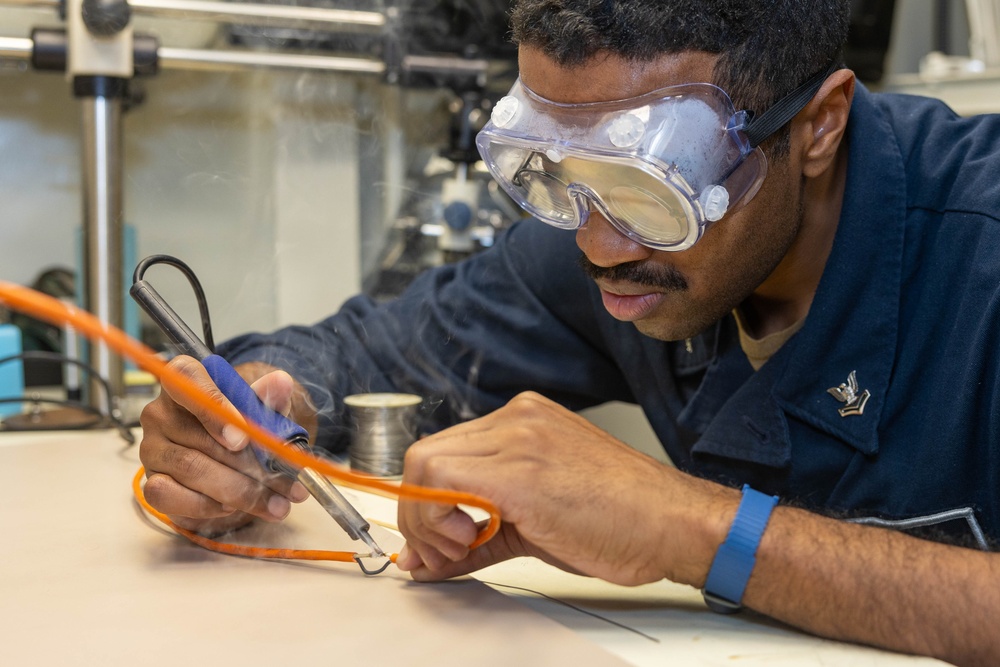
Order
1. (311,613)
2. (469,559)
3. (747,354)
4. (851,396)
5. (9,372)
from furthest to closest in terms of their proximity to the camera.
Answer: (9,372)
(747,354)
(851,396)
(469,559)
(311,613)

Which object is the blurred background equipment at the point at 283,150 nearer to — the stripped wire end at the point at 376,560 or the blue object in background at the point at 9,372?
the blue object in background at the point at 9,372

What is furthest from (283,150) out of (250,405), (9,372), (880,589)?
(880,589)

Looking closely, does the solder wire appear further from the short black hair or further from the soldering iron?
the short black hair

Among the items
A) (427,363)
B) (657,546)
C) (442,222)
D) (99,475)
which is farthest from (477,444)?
(442,222)

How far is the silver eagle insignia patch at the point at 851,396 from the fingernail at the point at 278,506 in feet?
2.19

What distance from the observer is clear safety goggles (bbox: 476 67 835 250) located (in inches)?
38.5

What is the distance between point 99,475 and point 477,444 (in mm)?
622

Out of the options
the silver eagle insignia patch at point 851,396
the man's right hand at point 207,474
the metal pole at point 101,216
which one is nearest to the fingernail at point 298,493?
the man's right hand at point 207,474

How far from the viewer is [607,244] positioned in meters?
1.12

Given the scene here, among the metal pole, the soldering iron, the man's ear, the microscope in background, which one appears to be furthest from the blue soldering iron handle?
the microscope in background

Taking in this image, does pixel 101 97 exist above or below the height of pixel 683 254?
above

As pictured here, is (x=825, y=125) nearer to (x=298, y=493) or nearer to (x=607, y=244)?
(x=607, y=244)

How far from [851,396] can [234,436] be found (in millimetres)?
725

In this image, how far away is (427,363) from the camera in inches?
62.6
